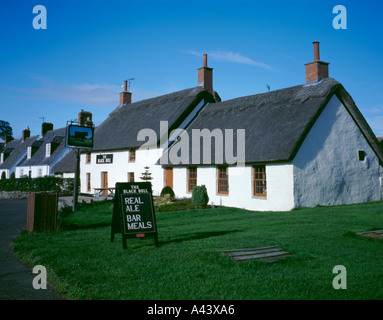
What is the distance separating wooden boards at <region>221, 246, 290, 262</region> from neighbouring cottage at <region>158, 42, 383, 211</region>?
10054 mm

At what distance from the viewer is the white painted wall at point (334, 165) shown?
17234mm

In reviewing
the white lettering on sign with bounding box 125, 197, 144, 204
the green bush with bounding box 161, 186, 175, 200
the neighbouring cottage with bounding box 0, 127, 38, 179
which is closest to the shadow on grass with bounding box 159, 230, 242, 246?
the white lettering on sign with bounding box 125, 197, 144, 204

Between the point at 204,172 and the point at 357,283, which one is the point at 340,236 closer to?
the point at 357,283

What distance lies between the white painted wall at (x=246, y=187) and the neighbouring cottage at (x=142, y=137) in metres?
2.87

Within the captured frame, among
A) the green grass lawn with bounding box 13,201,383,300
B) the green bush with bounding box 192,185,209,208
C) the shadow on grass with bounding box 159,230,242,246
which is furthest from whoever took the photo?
the green bush with bounding box 192,185,209,208

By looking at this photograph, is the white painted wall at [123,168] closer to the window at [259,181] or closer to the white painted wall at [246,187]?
the white painted wall at [246,187]

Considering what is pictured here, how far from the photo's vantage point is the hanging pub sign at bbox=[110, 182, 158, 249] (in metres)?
8.12

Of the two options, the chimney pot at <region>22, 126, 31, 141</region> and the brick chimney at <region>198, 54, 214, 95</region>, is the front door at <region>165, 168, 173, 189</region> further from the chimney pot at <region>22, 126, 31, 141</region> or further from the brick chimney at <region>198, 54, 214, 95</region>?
the chimney pot at <region>22, 126, 31, 141</region>

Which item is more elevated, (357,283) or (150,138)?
(150,138)

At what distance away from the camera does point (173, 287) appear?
5207 millimetres

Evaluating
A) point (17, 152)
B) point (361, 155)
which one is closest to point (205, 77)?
point (361, 155)
